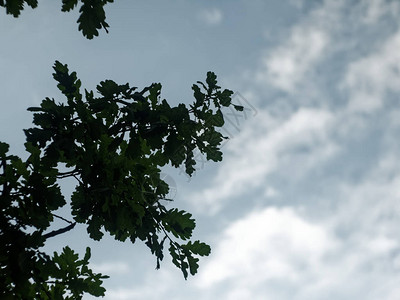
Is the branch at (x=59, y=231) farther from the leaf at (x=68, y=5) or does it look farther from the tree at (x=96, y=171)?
the leaf at (x=68, y=5)

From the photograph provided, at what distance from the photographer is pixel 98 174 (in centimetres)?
514

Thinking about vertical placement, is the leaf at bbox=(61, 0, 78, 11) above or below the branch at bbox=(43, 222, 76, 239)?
above

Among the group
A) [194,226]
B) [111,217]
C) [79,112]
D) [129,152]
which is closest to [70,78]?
[79,112]

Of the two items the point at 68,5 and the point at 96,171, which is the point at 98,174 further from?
the point at 68,5

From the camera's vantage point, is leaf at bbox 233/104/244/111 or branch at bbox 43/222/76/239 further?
leaf at bbox 233/104/244/111

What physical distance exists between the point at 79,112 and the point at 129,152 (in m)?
0.73

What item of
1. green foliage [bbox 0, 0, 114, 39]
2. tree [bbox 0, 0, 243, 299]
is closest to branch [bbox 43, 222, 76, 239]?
tree [bbox 0, 0, 243, 299]

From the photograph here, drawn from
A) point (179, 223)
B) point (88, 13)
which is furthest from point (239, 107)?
point (88, 13)

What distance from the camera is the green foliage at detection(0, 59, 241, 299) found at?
4.83m

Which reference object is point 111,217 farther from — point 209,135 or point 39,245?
point 209,135

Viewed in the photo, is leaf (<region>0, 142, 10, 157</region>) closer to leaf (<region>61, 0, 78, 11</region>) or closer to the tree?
the tree

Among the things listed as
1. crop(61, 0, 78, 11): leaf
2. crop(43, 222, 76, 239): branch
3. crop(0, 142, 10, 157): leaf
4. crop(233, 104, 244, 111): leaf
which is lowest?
crop(43, 222, 76, 239): branch

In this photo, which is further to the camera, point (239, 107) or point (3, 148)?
point (239, 107)

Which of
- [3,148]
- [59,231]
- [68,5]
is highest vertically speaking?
[68,5]
